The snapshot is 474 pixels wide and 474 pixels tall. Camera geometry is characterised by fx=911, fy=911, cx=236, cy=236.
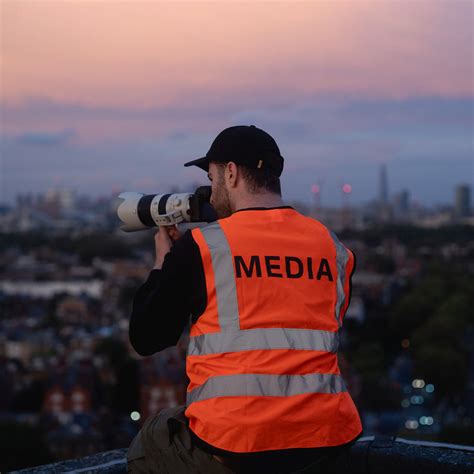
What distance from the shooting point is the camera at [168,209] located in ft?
8.01

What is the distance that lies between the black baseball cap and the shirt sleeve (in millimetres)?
231

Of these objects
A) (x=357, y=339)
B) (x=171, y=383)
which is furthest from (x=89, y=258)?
(x=171, y=383)

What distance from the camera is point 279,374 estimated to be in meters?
2.04

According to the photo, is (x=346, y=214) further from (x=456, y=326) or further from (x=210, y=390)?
(x=210, y=390)

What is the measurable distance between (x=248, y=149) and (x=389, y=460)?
124cm

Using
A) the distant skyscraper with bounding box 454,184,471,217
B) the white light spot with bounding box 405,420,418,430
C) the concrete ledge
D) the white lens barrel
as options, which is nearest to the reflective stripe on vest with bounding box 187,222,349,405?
the white lens barrel

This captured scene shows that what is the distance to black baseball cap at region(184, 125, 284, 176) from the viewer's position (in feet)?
7.21

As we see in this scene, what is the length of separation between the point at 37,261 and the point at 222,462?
91681 millimetres

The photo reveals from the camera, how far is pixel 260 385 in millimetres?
2027

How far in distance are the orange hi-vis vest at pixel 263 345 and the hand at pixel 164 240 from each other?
0.85 ft

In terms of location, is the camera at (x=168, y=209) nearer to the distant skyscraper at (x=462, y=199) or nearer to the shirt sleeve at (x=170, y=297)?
the shirt sleeve at (x=170, y=297)

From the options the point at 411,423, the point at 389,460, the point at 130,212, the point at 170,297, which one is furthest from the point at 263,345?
the point at 411,423

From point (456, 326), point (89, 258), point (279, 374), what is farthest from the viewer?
point (89, 258)

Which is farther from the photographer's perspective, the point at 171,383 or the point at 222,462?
the point at 171,383
